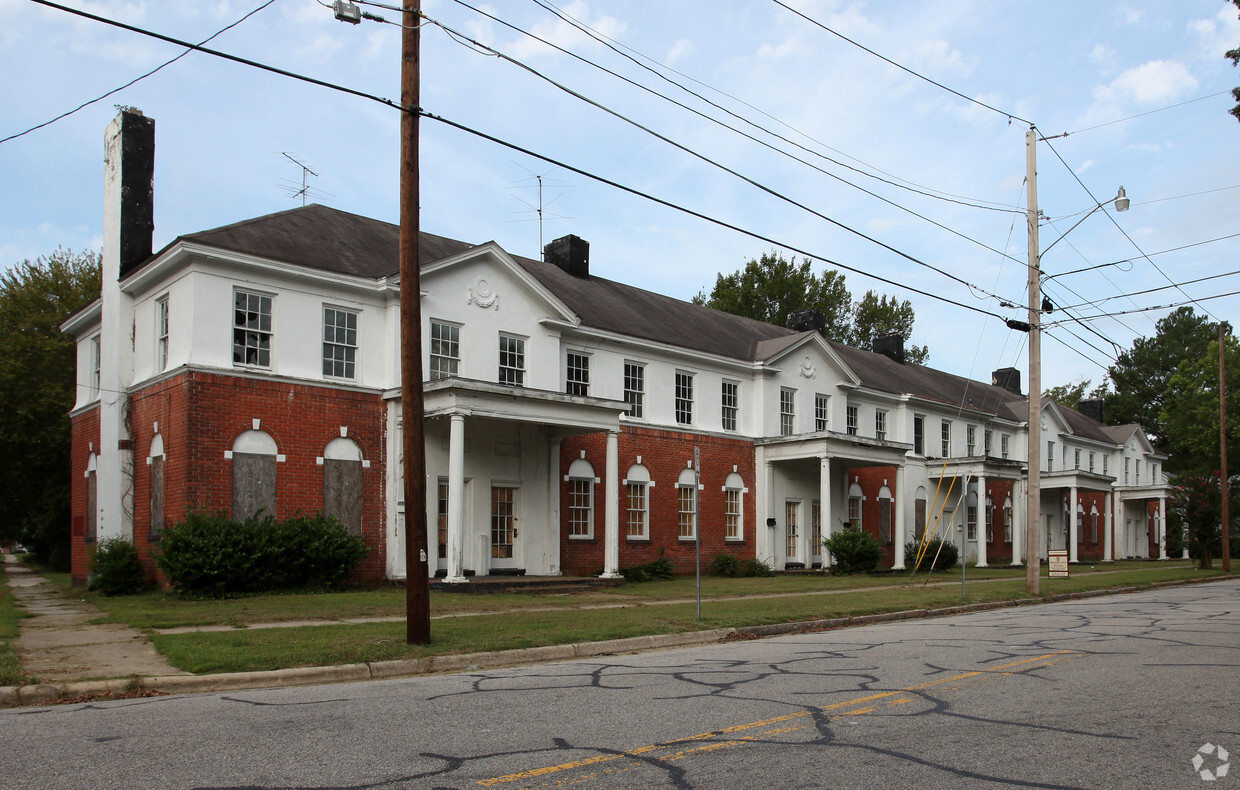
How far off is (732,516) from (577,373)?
7.81 metres

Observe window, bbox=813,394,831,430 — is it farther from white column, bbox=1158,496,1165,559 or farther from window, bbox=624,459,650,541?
white column, bbox=1158,496,1165,559

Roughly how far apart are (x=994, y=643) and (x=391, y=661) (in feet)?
24.6

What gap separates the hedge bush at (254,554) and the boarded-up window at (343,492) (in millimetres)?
708

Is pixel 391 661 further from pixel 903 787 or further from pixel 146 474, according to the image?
pixel 146 474

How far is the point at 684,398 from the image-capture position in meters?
29.2

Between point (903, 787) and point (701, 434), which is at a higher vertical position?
point (701, 434)

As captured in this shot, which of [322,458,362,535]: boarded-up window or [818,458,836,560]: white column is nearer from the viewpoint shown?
[322,458,362,535]: boarded-up window

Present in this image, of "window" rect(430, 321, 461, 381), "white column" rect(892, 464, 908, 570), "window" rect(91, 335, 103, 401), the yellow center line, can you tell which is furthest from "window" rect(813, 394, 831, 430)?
the yellow center line

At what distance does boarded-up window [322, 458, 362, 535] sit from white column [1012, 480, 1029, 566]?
103 feet

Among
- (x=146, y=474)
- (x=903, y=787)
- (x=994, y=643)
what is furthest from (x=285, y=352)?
(x=903, y=787)

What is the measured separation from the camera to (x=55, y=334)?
36188 mm

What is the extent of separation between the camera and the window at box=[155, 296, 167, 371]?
2045 cm

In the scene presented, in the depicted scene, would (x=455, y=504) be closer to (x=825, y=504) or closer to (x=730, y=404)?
(x=730, y=404)

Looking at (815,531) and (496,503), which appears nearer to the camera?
(496,503)
